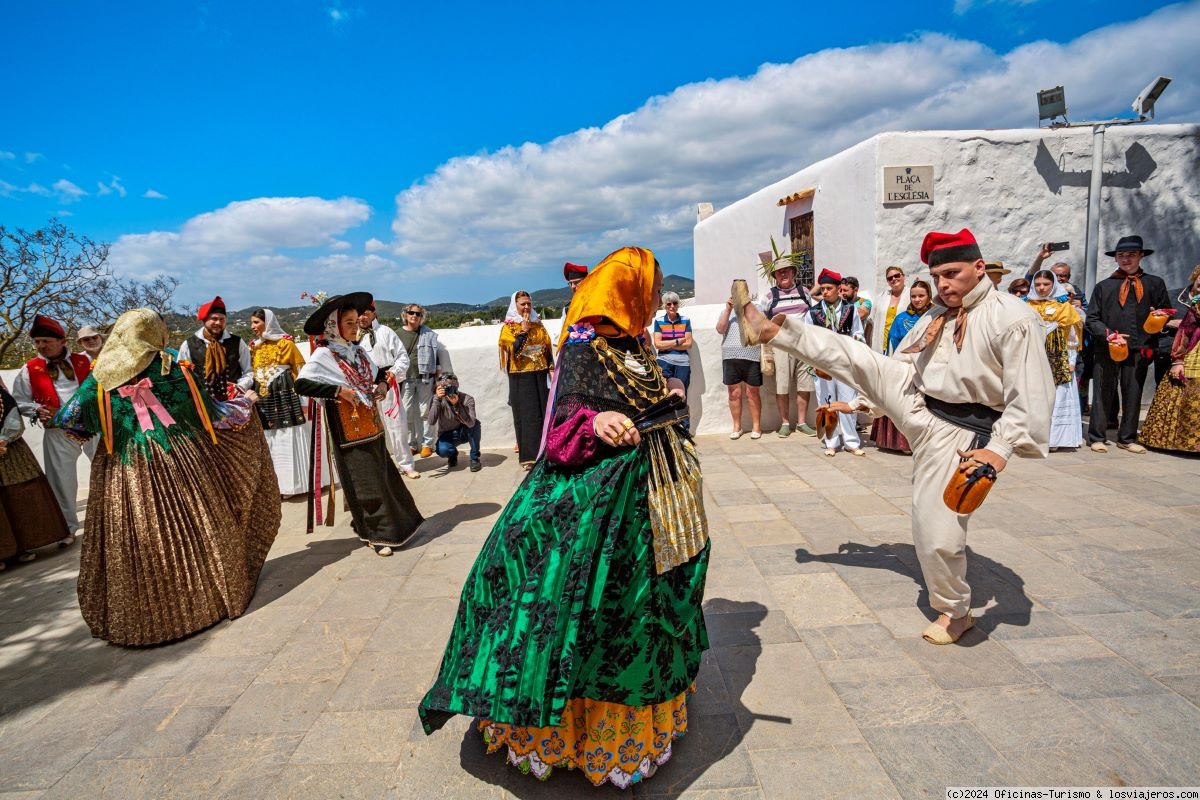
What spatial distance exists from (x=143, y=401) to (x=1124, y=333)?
8518 millimetres

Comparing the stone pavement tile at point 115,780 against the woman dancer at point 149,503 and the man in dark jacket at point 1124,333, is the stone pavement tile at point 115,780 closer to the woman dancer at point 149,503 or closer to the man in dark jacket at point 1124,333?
the woman dancer at point 149,503

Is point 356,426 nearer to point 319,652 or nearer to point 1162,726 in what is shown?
point 319,652

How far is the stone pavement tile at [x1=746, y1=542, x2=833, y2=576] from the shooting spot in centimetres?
393

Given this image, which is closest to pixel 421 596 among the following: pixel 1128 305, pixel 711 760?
pixel 711 760

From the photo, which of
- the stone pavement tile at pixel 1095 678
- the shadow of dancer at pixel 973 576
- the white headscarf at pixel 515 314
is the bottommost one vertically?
the shadow of dancer at pixel 973 576

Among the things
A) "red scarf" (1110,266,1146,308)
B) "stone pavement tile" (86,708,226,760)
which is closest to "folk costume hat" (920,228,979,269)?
"stone pavement tile" (86,708,226,760)

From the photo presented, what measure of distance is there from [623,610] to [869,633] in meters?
1.69

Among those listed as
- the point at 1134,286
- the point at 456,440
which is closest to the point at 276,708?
the point at 456,440

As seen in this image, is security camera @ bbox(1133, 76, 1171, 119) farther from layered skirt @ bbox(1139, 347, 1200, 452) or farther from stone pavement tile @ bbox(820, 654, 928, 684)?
stone pavement tile @ bbox(820, 654, 928, 684)

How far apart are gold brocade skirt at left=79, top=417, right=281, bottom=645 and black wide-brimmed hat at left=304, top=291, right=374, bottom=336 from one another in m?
1.02

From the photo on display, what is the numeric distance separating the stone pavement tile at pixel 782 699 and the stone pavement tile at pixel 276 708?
72.1 inches

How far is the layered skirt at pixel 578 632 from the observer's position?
79.6 inches

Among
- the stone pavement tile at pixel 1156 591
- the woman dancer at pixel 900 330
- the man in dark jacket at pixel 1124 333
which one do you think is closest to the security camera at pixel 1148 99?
the man in dark jacket at pixel 1124 333

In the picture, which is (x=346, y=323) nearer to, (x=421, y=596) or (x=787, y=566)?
(x=421, y=596)
